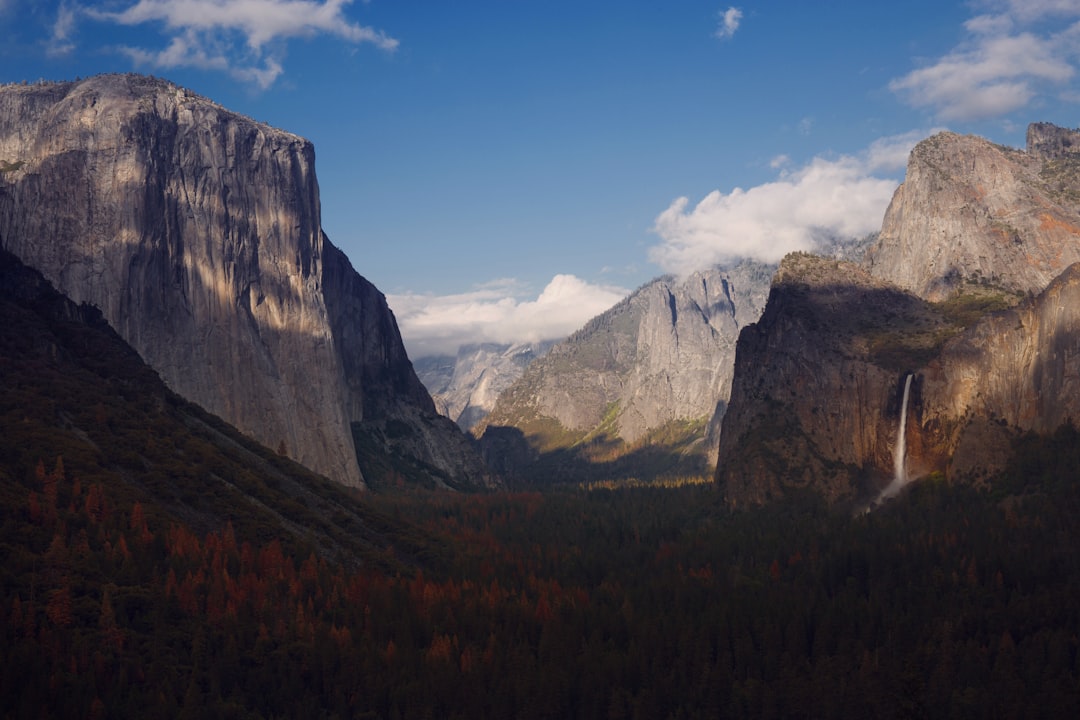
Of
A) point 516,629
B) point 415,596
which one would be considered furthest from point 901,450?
point 415,596

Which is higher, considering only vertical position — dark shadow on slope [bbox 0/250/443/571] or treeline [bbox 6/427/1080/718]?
dark shadow on slope [bbox 0/250/443/571]

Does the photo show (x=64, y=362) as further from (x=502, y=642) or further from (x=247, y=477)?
(x=502, y=642)

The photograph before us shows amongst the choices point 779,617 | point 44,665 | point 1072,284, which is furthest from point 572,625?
point 1072,284

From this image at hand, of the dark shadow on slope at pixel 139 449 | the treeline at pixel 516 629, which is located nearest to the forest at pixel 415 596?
the treeline at pixel 516 629

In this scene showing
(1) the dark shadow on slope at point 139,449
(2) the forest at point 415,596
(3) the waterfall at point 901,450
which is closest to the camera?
(2) the forest at point 415,596

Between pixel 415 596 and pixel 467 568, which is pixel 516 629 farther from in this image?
pixel 467 568

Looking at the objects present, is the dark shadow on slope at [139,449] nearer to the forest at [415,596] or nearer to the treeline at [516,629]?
the forest at [415,596]

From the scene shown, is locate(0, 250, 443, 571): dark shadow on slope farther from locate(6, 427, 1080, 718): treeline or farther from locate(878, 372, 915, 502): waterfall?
locate(878, 372, 915, 502): waterfall

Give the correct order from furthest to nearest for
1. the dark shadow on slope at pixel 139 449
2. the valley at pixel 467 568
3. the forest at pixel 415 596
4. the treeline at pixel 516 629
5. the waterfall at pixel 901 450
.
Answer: the waterfall at pixel 901 450 → the dark shadow on slope at pixel 139 449 → the valley at pixel 467 568 → the forest at pixel 415 596 → the treeline at pixel 516 629

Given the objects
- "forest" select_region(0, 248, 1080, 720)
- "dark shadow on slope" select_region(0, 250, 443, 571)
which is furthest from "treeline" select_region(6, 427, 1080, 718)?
"dark shadow on slope" select_region(0, 250, 443, 571)
